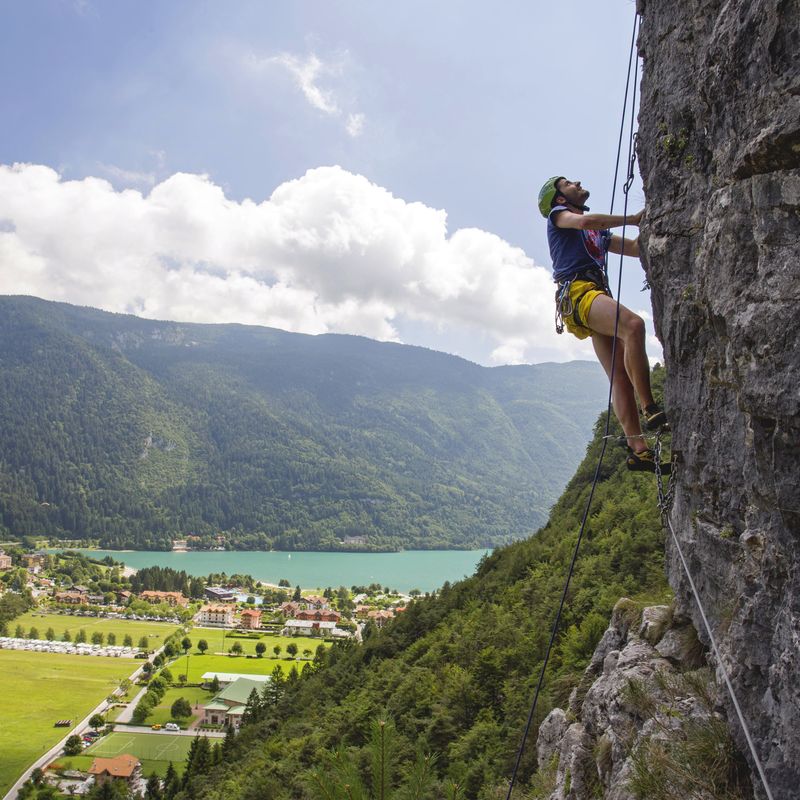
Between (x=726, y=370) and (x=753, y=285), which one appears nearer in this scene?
(x=753, y=285)

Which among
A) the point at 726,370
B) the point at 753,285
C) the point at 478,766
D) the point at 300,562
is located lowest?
the point at 300,562

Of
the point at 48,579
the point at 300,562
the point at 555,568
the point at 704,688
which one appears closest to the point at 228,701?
the point at 555,568

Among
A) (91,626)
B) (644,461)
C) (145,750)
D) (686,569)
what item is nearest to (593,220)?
(644,461)

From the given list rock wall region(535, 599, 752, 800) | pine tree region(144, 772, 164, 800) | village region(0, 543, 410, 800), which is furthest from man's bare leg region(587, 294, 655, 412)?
pine tree region(144, 772, 164, 800)

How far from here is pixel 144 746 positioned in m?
49.4

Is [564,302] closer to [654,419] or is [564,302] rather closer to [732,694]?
[654,419]

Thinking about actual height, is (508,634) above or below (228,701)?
above

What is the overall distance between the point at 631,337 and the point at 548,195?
4.35 feet

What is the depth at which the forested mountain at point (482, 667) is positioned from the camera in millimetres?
8586

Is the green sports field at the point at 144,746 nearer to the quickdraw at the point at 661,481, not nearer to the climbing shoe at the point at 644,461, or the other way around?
the quickdraw at the point at 661,481

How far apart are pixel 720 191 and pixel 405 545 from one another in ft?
611

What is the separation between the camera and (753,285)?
7.82 ft

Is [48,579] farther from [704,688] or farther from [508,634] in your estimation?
[704,688]

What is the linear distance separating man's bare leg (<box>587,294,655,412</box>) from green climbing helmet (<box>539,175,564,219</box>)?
0.84m
